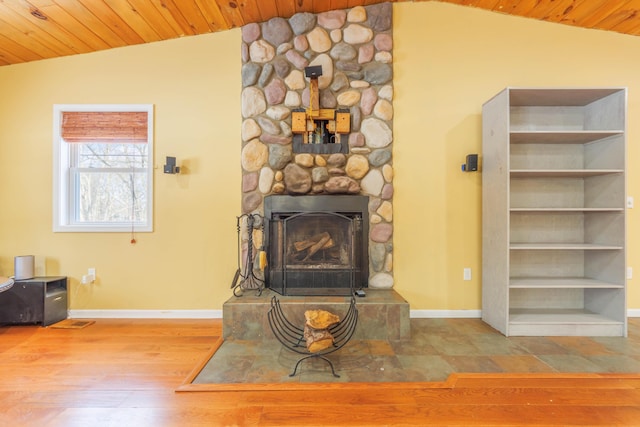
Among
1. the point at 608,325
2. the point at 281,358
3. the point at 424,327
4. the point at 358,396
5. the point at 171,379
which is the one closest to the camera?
the point at 358,396

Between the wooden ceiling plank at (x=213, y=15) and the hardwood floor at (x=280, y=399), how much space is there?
2.76 meters

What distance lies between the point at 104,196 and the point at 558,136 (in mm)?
4216

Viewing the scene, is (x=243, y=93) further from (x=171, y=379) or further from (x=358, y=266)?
(x=171, y=379)

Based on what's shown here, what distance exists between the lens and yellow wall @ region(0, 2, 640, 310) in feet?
9.56

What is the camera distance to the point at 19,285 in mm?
2701

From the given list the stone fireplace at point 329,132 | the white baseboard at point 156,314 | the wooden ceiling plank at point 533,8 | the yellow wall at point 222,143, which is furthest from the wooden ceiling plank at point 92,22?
the wooden ceiling plank at point 533,8

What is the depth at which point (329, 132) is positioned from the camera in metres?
2.91

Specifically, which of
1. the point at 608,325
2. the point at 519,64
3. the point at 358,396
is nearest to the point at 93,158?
the point at 358,396

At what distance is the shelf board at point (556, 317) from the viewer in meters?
2.52

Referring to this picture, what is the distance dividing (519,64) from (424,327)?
261 cm

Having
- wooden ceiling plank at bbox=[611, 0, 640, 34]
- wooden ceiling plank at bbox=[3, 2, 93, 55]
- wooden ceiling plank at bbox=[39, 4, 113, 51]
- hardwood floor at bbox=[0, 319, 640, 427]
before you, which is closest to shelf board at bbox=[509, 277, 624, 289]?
hardwood floor at bbox=[0, 319, 640, 427]

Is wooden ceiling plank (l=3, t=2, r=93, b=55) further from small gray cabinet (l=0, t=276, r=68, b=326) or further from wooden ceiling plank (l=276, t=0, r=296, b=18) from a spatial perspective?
small gray cabinet (l=0, t=276, r=68, b=326)

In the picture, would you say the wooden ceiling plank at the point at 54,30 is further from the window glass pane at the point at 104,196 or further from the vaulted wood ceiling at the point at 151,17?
the window glass pane at the point at 104,196

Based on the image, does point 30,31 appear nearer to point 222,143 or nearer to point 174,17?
point 174,17
